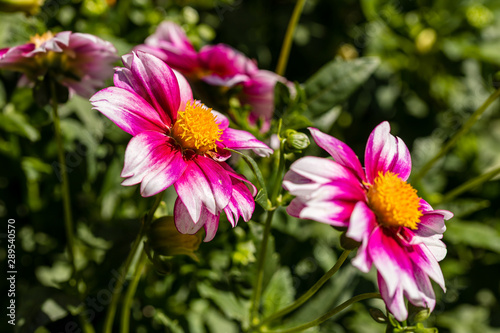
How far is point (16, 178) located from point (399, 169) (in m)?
1.08

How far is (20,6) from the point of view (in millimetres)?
1354

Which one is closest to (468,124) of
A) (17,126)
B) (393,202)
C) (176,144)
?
(393,202)

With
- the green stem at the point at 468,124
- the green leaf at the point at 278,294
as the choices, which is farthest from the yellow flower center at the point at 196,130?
the green stem at the point at 468,124

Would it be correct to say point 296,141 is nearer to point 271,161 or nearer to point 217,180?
point 217,180

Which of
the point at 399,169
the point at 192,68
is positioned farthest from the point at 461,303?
the point at 192,68

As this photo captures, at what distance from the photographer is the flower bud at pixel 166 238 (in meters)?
0.93

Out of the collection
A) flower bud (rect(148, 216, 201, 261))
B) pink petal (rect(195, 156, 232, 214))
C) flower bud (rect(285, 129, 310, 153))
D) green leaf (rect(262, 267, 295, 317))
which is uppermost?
flower bud (rect(285, 129, 310, 153))

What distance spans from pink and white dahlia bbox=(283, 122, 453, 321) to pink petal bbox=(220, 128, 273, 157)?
0.12 metres

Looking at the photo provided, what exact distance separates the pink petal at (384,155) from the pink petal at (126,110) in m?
0.38

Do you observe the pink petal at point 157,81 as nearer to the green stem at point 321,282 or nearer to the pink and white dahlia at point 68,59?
the pink and white dahlia at point 68,59

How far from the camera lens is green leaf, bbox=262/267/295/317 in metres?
1.26

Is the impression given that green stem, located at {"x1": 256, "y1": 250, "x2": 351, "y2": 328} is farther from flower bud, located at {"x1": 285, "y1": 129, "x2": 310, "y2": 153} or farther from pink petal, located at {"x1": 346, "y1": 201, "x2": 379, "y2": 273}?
flower bud, located at {"x1": 285, "y1": 129, "x2": 310, "y2": 153}

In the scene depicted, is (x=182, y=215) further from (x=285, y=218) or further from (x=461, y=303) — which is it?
(x=461, y=303)

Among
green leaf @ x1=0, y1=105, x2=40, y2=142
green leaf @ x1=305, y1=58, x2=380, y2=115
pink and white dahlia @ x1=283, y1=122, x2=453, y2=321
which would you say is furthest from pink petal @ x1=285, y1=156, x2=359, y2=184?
green leaf @ x1=0, y1=105, x2=40, y2=142
